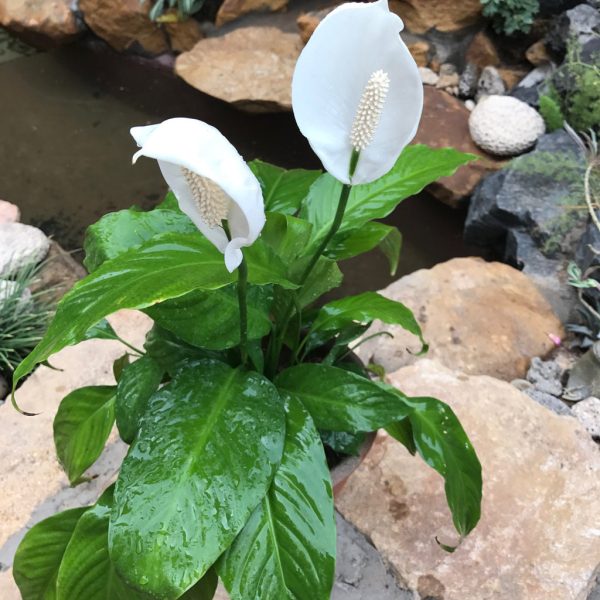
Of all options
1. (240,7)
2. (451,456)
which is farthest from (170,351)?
(240,7)

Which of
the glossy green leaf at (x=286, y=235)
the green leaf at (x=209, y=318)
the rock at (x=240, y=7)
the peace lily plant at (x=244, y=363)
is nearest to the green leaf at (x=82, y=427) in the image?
the peace lily plant at (x=244, y=363)

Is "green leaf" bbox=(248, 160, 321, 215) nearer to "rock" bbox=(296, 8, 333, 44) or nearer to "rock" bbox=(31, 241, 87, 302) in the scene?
"rock" bbox=(31, 241, 87, 302)

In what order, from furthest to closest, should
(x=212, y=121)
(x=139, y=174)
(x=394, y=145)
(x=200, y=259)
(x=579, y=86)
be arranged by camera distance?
(x=212, y=121) < (x=139, y=174) < (x=579, y=86) < (x=200, y=259) < (x=394, y=145)

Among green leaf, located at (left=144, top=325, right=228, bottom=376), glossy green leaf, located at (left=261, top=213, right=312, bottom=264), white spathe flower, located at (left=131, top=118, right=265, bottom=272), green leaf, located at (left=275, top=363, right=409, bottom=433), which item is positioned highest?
white spathe flower, located at (left=131, top=118, right=265, bottom=272)

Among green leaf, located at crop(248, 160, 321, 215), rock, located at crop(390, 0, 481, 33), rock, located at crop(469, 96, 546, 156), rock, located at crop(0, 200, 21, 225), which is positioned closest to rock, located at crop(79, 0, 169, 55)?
rock, located at crop(390, 0, 481, 33)

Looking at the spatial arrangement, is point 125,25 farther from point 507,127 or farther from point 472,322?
point 472,322

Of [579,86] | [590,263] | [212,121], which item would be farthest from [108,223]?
[212,121]

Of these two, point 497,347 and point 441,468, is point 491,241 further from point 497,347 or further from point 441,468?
point 441,468
